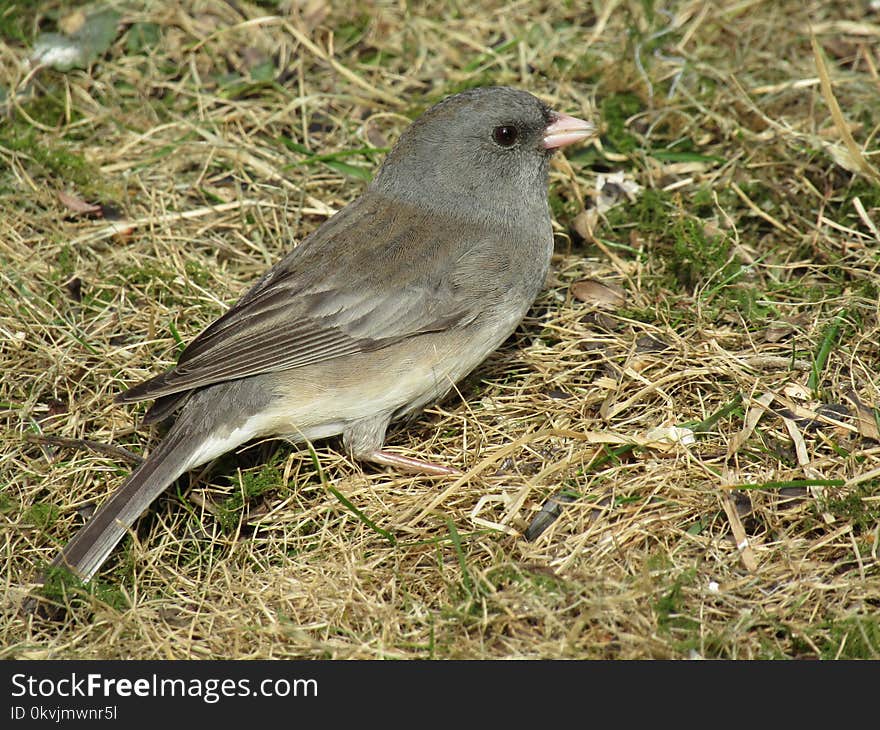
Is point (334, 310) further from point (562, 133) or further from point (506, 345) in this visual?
point (562, 133)

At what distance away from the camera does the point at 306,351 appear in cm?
345

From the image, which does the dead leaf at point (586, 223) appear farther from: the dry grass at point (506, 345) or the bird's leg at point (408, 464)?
the bird's leg at point (408, 464)

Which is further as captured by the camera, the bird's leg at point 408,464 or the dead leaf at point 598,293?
the dead leaf at point 598,293

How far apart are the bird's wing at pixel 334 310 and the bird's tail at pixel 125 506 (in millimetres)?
194

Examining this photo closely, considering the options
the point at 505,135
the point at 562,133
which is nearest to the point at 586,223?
the point at 562,133

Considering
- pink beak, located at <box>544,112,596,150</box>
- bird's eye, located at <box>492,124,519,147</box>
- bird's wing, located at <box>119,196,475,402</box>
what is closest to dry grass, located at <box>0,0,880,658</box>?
bird's wing, located at <box>119,196,475,402</box>

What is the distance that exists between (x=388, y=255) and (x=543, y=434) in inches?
32.9

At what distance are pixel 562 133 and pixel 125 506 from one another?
2.09 m

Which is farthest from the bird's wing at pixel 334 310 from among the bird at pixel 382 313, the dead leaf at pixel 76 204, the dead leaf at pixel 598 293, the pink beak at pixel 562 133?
the dead leaf at pixel 76 204

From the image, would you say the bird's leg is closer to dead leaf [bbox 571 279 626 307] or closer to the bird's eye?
dead leaf [bbox 571 279 626 307]

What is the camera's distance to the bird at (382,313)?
339cm

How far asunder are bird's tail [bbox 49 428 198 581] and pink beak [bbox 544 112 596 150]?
174cm

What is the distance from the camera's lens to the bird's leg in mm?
3510
